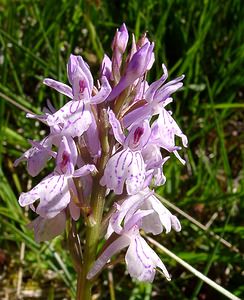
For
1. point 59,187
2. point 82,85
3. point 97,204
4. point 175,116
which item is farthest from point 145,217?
point 175,116

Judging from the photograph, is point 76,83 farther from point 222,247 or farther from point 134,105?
point 222,247

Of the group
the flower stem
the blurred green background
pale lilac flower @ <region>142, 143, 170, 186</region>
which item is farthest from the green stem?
the blurred green background

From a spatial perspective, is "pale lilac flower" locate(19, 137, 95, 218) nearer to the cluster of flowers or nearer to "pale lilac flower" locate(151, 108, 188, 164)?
the cluster of flowers

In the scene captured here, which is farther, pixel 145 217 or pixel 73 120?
pixel 145 217

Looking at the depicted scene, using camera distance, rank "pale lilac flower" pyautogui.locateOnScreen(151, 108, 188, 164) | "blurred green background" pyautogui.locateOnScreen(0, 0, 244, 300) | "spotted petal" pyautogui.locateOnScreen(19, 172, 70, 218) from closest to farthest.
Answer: "spotted petal" pyautogui.locateOnScreen(19, 172, 70, 218), "pale lilac flower" pyautogui.locateOnScreen(151, 108, 188, 164), "blurred green background" pyautogui.locateOnScreen(0, 0, 244, 300)

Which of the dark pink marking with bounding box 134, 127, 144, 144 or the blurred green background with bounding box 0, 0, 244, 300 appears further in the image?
the blurred green background with bounding box 0, 0, 244, 300

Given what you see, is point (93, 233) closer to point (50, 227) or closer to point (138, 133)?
point (50, 227)

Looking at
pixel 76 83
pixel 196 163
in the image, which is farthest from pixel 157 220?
pixel 196 163
